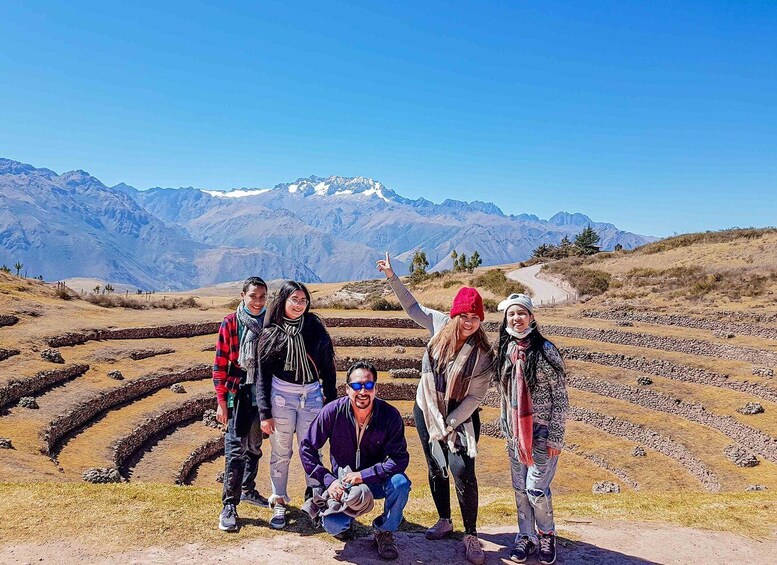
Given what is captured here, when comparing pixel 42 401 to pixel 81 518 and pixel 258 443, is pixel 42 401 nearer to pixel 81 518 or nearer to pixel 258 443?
pixel 81 518

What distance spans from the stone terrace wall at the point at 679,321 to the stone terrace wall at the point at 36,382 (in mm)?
35908

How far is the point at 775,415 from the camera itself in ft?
70.6

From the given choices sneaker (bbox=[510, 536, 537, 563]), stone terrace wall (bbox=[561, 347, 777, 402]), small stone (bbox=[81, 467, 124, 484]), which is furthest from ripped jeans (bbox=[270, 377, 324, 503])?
stone terrace wall (bbox=[561, 347, 777, 402])

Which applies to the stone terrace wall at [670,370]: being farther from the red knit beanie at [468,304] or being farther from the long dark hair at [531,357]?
the red knit beanie at [468,304]

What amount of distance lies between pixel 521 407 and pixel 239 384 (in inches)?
164

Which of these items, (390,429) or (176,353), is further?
(176,353)

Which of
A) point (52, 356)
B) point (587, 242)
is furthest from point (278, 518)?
point (587, 242)

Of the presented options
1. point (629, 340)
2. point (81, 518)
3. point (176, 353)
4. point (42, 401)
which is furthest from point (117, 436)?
point (629, 340)

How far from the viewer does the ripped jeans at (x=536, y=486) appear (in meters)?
6.52

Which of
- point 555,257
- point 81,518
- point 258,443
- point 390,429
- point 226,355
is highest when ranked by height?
point 555,257

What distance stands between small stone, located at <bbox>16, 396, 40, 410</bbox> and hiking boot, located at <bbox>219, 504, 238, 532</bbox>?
16.8 meters

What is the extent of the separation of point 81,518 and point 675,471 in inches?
803

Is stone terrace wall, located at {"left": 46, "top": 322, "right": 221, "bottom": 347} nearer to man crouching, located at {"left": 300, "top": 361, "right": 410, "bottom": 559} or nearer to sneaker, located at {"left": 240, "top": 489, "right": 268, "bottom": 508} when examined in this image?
sneaker, located at {"left": 240, "top": 489, "right": 268, "bottom": 508}

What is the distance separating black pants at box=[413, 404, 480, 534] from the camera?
6754mm
